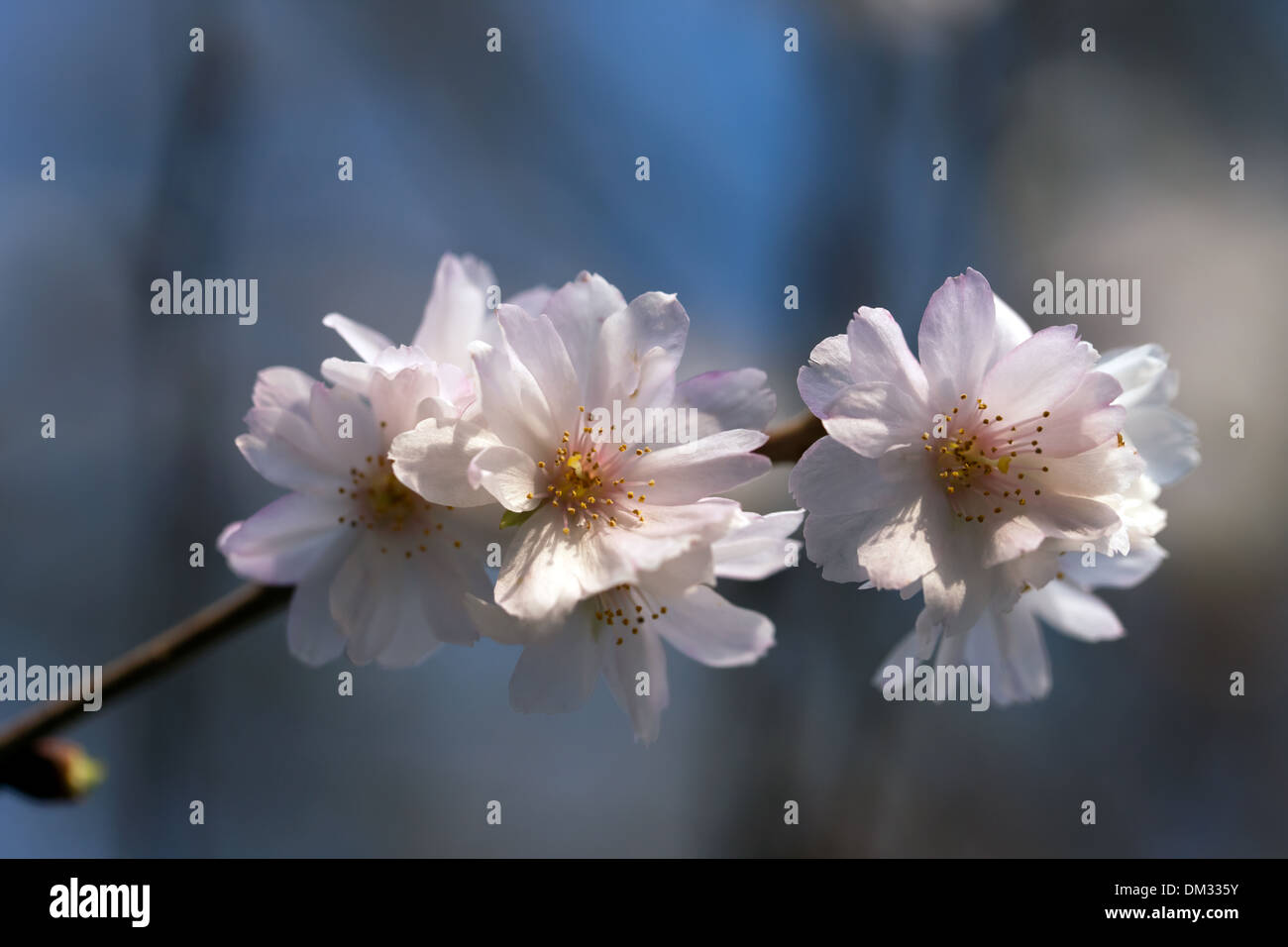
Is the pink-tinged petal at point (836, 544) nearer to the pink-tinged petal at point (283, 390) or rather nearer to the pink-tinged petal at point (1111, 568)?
the pink-tinged petal at point (1111, 568)

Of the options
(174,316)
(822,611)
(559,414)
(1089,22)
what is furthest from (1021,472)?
(1089,22)

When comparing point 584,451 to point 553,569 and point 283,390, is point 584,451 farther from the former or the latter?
point 283,390

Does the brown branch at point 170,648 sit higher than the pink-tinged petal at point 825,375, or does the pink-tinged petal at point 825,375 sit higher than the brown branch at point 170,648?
the pink-tinged petal at point 825,375

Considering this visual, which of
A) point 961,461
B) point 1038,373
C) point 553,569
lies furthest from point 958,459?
point 553,569

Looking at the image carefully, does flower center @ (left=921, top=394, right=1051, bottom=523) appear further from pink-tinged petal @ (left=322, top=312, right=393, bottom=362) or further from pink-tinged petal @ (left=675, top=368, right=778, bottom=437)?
pink-tinged petal @ (left=322, top=312, right=393, bottom=362)

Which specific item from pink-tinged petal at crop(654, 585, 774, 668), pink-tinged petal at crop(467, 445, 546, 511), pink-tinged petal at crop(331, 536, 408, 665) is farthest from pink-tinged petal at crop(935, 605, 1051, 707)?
pink-tinged petal at crop(331, 536, 408, 665)

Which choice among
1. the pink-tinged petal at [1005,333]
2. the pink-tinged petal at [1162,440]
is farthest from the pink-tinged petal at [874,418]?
the pink-tinged petal at [1162,440]
